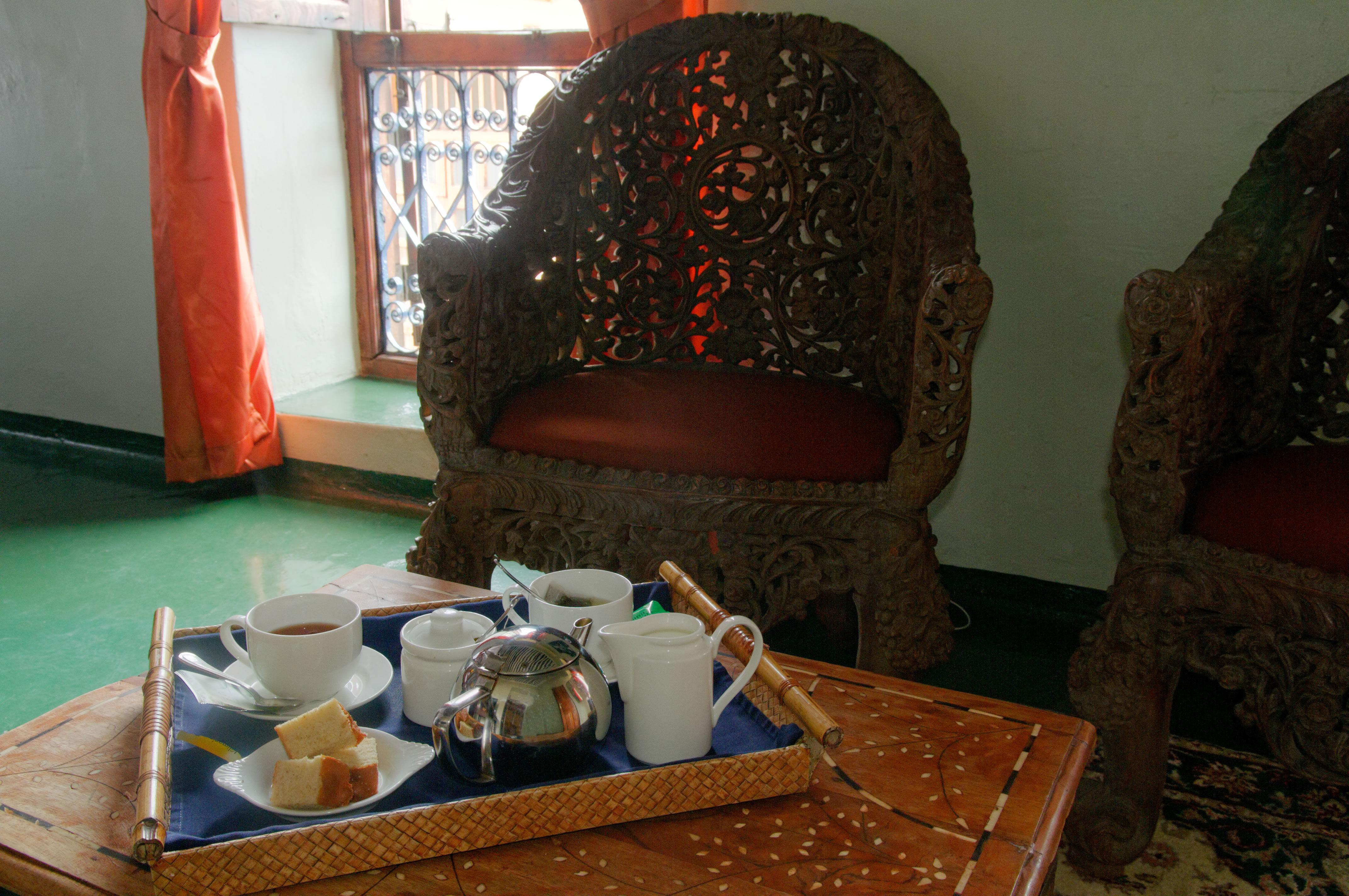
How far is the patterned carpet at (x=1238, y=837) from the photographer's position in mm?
1370

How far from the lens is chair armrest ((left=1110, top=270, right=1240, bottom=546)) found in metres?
1.30

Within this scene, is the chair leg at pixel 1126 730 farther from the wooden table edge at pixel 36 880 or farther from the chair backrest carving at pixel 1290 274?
the wooden table edge at pixel 36 880

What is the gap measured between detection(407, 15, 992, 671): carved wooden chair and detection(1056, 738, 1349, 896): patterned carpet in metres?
0.40

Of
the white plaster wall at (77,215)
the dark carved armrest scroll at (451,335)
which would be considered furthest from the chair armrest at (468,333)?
the white plaster wall at (77,215)

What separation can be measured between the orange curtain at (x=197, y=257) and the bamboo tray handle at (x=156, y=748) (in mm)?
1841

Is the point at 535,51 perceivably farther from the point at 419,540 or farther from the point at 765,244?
the point at 419,540

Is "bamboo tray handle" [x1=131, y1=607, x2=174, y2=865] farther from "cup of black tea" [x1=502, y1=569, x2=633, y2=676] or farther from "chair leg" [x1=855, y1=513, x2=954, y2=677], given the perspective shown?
"chair leg" [x1=855, y1=513, x2=954, y2=677]

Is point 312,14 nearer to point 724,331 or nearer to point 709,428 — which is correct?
point 724,331

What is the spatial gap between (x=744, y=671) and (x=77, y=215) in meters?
3.09

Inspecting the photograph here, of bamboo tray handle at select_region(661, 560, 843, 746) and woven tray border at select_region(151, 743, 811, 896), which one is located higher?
bamboo tray handle at select_region(661, 560, 843, 746)

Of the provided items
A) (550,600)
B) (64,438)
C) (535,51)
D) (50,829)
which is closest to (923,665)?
(550,600)

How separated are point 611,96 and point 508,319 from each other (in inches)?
19.4

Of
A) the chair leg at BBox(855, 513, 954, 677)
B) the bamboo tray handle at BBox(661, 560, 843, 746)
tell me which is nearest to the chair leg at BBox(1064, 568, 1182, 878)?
the chair leg at BBox(855, 513, 954, 677)

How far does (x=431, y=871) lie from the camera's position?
80cm
